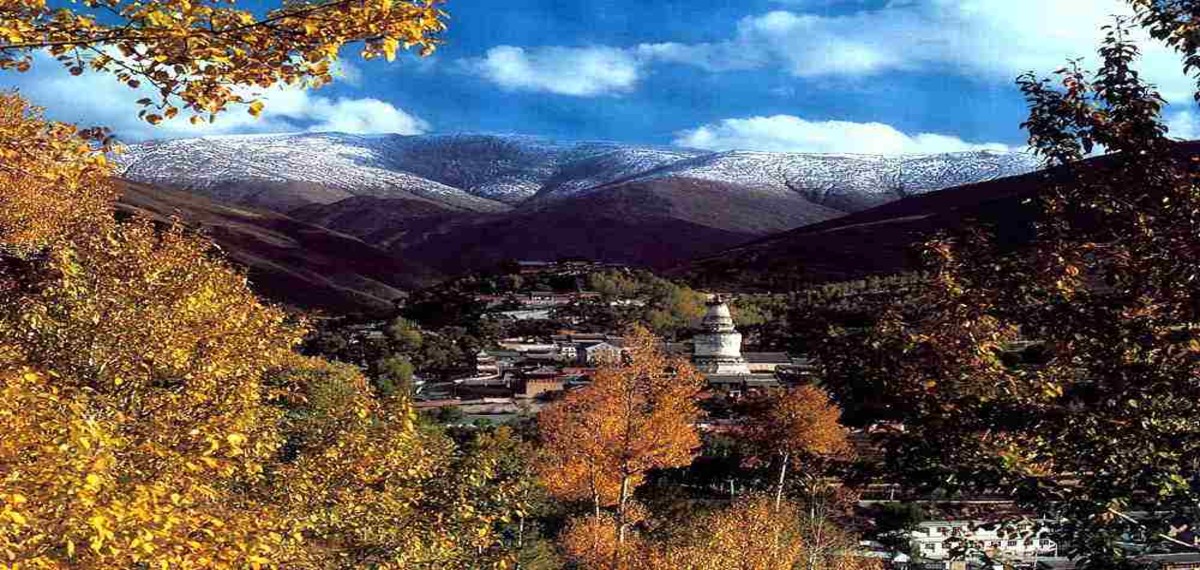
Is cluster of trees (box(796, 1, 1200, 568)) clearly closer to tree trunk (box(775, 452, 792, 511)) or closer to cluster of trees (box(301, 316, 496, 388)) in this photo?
tree trunk (box(775, 452, 792, 511))

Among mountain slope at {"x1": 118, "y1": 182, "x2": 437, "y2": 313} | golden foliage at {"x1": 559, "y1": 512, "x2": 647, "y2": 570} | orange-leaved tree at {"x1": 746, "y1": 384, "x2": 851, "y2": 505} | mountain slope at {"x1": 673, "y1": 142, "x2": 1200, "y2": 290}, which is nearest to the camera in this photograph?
golden foliage at {"x1": 559, "y1": 512, "x2": 647, "y2": 570}

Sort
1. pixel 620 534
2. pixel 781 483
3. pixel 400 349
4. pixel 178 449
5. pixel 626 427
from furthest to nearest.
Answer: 1. pixel 400 349
2. pixel 781 483
3. pixel 626 427
4. pixel 620 534
5. pixel 178 449

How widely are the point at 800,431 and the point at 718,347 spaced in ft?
57.5

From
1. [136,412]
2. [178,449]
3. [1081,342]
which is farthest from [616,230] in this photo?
[1081,342]

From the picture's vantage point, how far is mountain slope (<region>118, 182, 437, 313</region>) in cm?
8850

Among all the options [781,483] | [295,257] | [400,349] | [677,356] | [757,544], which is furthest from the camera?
[295,257]

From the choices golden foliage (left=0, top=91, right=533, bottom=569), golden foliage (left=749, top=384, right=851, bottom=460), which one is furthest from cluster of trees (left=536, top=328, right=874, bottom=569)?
golden foliage (left=0, top=91, right=533, bottom=569)

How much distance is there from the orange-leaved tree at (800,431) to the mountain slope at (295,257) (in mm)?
56047

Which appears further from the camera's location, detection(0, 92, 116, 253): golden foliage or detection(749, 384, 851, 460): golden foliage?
detection(749, 384, 851, 460): golden foliage

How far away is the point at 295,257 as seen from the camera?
102m

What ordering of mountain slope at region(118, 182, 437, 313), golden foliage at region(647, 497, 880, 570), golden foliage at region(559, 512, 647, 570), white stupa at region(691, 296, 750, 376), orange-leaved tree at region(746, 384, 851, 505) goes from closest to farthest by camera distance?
golden foliage at region(647, 497, 880, 570) < golden foliage at region(559, 512, 647, 570) < orange-leaved tree at region(746, 384, 851, 505) < white stupa at region(691, 296, 750, 376) < mountain slope at region(118, 182, 437, 313)

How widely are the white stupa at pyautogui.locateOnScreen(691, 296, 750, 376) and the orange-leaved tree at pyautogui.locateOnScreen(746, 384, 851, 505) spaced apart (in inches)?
555

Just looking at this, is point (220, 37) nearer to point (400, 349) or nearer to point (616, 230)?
point (400, 349)

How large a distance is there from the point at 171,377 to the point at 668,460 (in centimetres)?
1188
